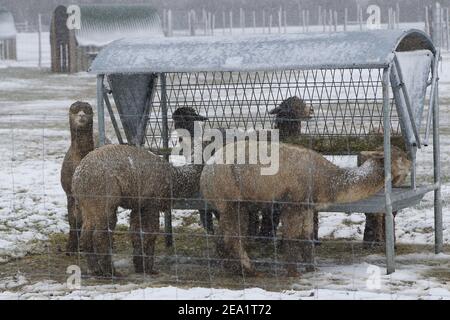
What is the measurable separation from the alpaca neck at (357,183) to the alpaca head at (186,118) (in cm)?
194

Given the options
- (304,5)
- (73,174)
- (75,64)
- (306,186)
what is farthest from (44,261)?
(304,5)

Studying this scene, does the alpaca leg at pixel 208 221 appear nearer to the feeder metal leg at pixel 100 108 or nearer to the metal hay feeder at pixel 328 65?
the metal hay feeder at pixel 328 65

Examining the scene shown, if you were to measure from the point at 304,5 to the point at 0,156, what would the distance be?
5659cm

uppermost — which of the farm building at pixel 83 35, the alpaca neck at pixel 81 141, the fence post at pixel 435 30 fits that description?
the farm building at pixel 83 35

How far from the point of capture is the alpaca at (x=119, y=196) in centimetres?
898

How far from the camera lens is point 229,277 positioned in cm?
922

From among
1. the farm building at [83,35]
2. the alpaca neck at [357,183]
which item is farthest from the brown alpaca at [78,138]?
the farm building at [83,35]

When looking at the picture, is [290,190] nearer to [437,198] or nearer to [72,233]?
[437,198]

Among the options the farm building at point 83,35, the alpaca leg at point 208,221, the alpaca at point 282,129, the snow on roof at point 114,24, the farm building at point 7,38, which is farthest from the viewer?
the farm building at point 7,38

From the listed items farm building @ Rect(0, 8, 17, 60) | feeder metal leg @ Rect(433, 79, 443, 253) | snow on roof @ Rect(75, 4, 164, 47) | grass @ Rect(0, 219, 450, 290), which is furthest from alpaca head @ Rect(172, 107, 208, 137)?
farm building @ Rect(0, 8, 17, 60)

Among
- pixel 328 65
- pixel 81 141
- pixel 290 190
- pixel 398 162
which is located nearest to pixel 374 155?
pixel 398 162

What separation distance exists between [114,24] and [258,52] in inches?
1269

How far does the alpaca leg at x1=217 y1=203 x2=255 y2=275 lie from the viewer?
9141 mm

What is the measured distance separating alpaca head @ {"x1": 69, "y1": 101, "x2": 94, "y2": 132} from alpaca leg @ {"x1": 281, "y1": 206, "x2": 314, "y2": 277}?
2.05 metres
